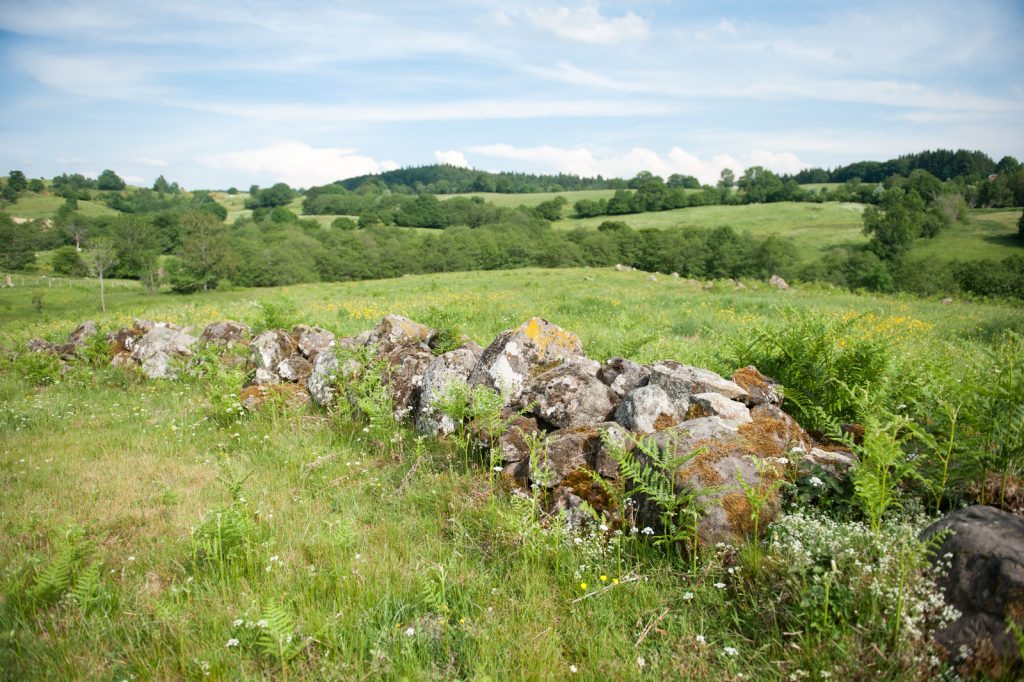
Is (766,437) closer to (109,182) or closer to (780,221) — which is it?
(780,221)

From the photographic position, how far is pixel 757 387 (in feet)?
20.1

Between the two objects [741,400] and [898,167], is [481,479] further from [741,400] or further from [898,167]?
[898,167]

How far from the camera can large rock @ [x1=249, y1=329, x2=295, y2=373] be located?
32.3ft

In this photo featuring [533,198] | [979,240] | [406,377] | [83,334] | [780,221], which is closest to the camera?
[406,377]

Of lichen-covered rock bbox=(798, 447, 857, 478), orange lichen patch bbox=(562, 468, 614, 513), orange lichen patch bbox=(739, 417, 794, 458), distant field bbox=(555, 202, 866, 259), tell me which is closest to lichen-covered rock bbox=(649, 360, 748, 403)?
orange lichen patch bbox=(739, 417, 794, 458)

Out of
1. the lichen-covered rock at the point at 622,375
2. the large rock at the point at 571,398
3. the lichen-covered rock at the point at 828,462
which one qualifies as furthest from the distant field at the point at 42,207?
the lichen-covered rock at the point at 828,462

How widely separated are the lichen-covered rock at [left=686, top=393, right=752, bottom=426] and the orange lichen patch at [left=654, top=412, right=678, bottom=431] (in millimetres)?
266

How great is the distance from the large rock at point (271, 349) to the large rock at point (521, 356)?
16.0ft

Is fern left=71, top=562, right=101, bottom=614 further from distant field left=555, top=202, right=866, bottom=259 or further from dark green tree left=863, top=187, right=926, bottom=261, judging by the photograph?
distant field left=555, top=202, right=866, bottom=259

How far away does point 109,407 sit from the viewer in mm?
9461

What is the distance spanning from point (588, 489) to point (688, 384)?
1837mm

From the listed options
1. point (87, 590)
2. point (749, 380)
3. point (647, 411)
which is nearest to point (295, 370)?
point (87, 590)

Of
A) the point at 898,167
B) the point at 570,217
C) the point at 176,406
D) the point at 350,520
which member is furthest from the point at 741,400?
the point at 898,167

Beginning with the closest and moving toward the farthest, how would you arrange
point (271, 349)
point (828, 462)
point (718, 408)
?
point (828, 462)
point (718, 408)
point (271, 349)
